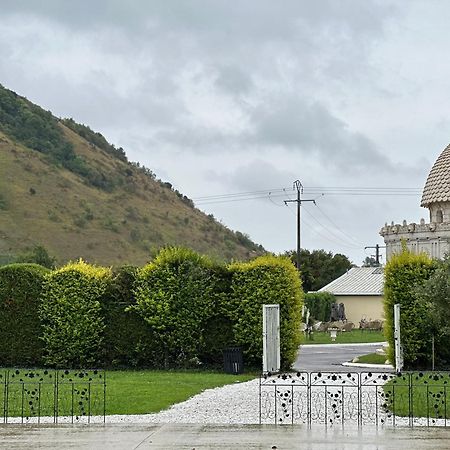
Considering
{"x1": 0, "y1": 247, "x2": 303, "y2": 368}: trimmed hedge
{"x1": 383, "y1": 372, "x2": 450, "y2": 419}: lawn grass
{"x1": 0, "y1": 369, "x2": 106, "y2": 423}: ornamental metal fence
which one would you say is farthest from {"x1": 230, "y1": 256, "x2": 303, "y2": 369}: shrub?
{"x1": 0, "y1": 369, "x2": 106, "y2": 423}: ornamental metal fence

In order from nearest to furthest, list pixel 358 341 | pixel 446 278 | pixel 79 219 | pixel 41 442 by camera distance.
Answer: pixel 41 442
pixel 446 278
pixel 358 341
pixel 79 219

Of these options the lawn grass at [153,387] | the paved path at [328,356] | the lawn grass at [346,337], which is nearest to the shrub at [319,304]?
the lawn grass at [346,337]

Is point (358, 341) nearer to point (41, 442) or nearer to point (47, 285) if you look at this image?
point (47, 285)

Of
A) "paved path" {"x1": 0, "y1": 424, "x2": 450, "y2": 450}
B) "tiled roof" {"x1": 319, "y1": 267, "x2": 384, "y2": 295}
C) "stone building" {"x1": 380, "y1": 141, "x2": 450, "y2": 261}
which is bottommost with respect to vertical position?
"paved path" {"x1": 0, "y1": 424, "x2": 450, "y2": 450}

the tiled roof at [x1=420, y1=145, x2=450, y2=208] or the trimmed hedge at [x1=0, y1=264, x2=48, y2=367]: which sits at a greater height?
the tiled roof at [x1=420, y1=145, x2=450, y2=208]

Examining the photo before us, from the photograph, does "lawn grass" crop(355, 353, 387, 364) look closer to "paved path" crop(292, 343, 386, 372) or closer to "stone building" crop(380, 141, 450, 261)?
"paved path" crop(292, 343, 386, 372)

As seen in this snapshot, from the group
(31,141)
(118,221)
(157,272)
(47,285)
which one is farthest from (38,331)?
(31,141)

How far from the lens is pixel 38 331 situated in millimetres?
29594

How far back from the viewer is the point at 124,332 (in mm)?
29391

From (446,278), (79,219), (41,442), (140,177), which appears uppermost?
(140,177)

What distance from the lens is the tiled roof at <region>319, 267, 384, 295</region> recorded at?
237 feet

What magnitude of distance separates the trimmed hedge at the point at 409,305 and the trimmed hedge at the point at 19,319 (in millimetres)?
10868

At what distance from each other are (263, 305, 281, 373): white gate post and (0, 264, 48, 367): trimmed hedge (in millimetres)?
7168

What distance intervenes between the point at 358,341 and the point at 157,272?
21891 mm
